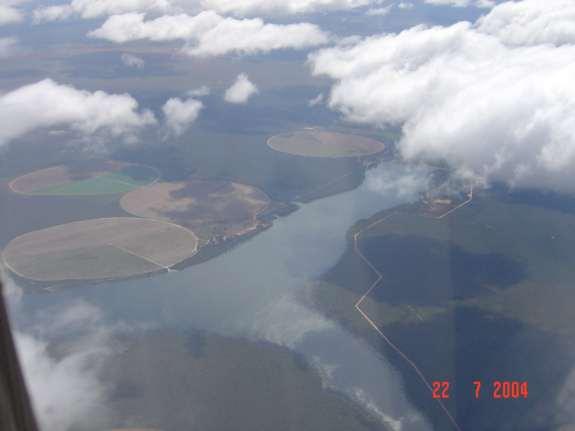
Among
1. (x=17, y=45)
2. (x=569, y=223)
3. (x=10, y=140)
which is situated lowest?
(x=569, y=223)

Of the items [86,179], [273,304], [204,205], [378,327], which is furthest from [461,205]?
[86,179]

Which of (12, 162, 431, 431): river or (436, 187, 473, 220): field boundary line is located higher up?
(12, 162, 431, 431): river

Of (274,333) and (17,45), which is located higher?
(17,45)

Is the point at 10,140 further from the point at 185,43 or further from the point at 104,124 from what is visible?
the point at 185,43

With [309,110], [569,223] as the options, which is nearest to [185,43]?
[309,110]

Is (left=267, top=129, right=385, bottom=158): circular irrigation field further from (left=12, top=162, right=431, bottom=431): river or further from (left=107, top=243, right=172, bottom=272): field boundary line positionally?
(left=107, top=243, right=172, bottom=272): field boundary line
